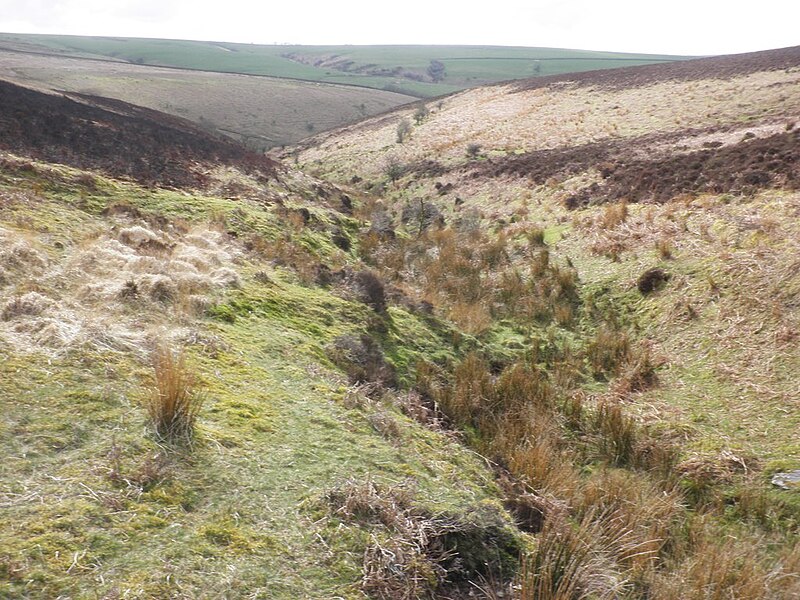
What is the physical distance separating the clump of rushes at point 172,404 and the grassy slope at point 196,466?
11 centimetres

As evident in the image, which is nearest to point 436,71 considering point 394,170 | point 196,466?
point 394,170

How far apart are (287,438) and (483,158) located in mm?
23247

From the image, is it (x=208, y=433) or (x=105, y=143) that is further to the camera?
(x=105, y=143)

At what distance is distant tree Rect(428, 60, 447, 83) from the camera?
137 metres

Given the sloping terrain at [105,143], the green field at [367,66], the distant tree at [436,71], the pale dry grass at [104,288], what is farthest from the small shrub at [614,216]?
the distant tree at [436,71]

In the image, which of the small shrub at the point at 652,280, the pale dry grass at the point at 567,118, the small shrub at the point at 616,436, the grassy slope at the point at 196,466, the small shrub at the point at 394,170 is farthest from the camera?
the small shrub at the point at 394,170

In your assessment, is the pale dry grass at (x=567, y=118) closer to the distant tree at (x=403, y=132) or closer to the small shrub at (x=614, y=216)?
the distant tree at (x=403, y=132)

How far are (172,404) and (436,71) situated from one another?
6069 inches

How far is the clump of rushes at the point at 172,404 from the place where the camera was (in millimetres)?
3785

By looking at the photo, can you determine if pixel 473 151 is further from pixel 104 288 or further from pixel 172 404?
pixel 172 404

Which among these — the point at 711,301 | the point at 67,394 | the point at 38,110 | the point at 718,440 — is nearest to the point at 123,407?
the point at 67,394

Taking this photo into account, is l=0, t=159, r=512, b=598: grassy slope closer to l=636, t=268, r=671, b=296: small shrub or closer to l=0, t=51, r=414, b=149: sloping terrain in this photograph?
l=636, t=268, r=671, b=296: small shrub

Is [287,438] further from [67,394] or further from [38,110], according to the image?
[38,110]

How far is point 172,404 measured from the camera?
383 cm
